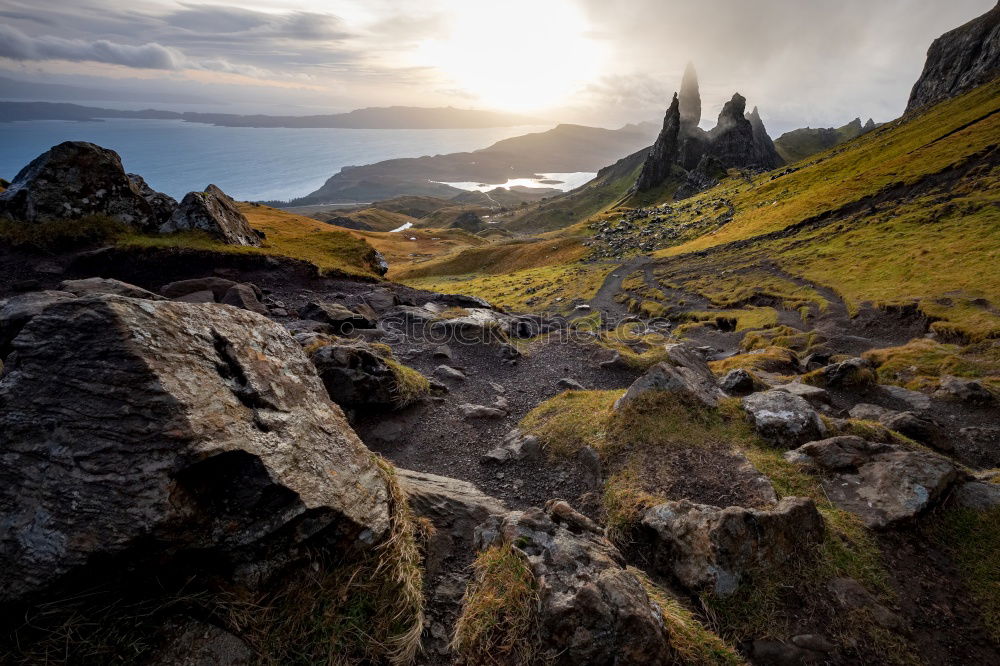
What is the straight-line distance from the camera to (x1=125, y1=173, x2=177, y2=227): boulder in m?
37.6

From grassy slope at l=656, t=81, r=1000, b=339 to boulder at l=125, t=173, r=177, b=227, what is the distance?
218 ft

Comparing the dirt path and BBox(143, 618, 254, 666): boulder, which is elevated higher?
BBox(143, 618, 254, 666): boulder

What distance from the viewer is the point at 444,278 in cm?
10694

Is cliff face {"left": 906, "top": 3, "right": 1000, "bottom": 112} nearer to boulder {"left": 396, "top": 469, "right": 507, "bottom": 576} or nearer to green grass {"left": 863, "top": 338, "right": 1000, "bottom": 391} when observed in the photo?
green grass {"left": 863, "top": 338, "right": 1000, "bottom": 391}

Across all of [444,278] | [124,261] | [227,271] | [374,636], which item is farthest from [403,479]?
[444,278]

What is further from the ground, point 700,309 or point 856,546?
point 856,546

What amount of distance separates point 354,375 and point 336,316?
13.8m

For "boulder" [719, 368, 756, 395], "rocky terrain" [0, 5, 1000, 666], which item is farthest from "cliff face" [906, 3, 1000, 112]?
"rocky terrain" [0, 5, 1000, 666]

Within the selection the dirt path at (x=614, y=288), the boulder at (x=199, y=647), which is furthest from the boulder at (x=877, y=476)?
the dirt path at (x=614, y=288)

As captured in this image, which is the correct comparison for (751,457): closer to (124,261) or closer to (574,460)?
(574,460)

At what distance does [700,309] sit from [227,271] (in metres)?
57.6

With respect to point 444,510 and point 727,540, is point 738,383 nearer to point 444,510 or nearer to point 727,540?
point 727,540

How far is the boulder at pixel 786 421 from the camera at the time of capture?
38.7 ft

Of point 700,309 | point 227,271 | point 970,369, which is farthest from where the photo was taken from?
point 700,309
